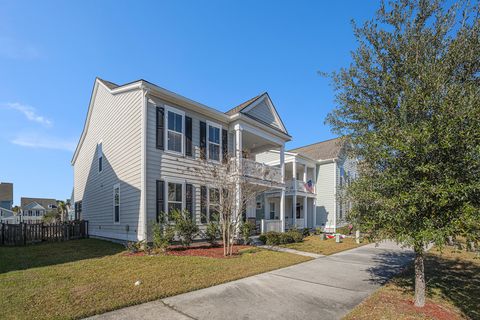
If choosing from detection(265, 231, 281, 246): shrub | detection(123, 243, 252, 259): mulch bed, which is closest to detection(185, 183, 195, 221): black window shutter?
detection(123, 243, 252, 259): mulch bed

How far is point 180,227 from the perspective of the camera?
11.0 meters

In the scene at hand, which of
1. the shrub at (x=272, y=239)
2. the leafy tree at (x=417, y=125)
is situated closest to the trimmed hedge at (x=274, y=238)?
the shrub at (x=272, y=239)

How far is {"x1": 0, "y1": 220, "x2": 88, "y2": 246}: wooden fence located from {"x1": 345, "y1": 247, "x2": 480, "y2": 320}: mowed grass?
52.1ft

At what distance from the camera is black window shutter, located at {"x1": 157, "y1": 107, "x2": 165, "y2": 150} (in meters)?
12.1

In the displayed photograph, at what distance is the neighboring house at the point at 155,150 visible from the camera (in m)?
11.7

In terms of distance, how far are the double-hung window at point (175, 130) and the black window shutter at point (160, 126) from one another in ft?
0.85

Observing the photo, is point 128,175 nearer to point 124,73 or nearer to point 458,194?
point 124,73

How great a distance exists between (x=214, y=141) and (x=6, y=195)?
57099 mm

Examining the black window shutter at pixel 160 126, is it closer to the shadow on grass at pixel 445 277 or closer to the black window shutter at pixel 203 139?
the black window shutter at pixel 203 139

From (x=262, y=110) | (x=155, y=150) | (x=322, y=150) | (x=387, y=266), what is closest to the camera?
(x=387, y=266)

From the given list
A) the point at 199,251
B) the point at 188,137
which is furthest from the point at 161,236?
the point at 188,137

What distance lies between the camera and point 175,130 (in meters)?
12.8

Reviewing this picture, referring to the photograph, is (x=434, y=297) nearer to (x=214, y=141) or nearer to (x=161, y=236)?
(x=161, y=236)

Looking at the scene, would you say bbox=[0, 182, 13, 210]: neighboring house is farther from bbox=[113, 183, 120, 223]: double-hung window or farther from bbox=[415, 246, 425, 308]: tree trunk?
bbox=[415, 246, 425, 308]: tree trunk
